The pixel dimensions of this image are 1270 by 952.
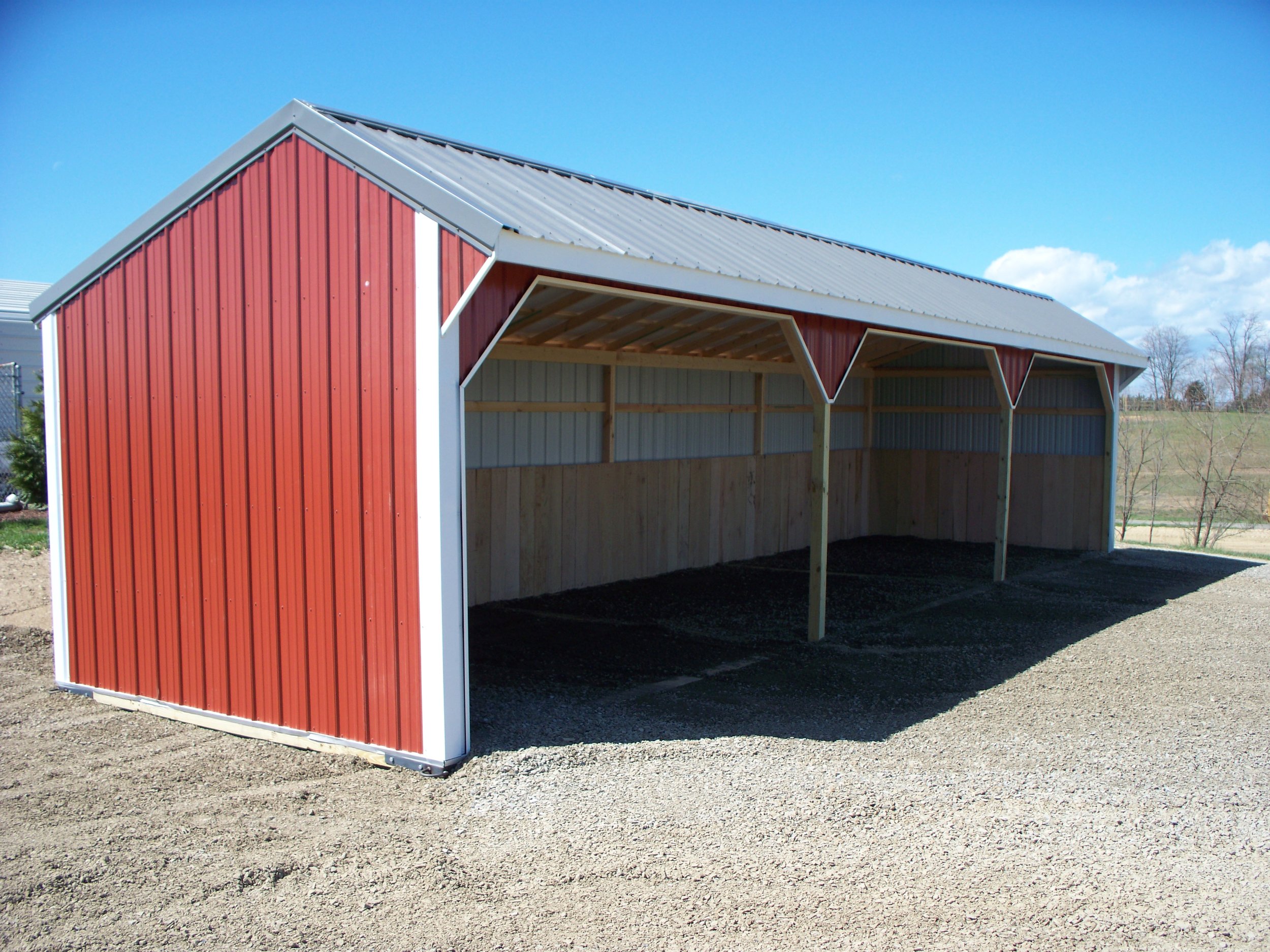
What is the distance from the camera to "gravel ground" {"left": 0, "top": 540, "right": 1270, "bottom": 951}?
3209 mm

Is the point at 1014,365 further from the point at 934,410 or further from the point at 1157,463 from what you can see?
Answer: the point at 1157,463

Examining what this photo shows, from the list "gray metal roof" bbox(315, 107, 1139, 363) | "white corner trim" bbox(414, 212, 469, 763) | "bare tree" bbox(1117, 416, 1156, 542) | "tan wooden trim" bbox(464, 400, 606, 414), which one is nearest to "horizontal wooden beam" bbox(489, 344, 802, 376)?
"tan wooden trim" bbox(464, 400, 606, 414)

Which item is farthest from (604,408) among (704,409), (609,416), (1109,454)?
(1109,454)

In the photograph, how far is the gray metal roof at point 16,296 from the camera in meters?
16.7

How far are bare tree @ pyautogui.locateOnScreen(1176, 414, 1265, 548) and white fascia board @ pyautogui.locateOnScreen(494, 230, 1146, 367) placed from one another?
33.5 feet

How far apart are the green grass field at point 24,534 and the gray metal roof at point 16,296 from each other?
14.1 feet

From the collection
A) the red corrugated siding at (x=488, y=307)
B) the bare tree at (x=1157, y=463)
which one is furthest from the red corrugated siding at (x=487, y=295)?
the bare tree at (x=1157, y=463)

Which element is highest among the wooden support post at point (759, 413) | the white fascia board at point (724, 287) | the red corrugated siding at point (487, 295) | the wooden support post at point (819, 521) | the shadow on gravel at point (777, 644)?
the white fascia board at point (724, 287)

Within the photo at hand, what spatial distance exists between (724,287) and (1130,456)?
55.8 ft

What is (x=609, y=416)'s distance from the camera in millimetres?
9859

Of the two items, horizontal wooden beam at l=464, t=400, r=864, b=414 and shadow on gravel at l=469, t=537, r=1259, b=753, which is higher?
horizontal wooden beam at l=464, t=400, r=864, b=414

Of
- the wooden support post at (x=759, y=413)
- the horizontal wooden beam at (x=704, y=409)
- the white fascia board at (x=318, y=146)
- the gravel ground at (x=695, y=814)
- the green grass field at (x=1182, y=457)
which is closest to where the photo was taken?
the gravel ground at (x=695, y=814)

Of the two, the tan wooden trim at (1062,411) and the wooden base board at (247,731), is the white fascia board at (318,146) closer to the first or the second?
the wooden base board at (247,731)

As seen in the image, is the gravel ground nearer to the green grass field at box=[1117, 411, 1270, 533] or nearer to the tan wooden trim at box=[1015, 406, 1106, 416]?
the tan wooden trim at box=[1015, 406, 1106, 416]
